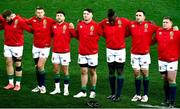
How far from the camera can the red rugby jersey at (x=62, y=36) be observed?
14539mm

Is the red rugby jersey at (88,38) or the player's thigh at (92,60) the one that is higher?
the red rugby jersey at (88,38)

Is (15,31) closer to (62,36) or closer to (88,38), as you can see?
(62,36)

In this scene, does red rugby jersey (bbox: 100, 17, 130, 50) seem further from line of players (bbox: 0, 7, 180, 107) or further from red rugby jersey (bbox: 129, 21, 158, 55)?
red rugby jersey (bbox: 129, 21, 158, 55)

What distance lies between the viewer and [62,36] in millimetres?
14570

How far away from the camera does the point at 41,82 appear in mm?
15008

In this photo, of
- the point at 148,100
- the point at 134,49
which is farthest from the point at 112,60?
the point at 148,100

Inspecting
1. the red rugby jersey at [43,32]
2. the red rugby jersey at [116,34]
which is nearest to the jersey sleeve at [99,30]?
the red rugby jersey at [116,34]

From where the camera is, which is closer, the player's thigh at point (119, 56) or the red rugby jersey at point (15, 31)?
the player's thigh at point (119, 56)

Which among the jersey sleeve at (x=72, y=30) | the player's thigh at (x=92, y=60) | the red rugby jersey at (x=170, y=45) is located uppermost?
the jersey sleeve at (x=72, y=30)

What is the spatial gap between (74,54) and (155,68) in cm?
356

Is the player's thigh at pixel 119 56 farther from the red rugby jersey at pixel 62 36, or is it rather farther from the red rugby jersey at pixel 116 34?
the red rugby jersey at pixel 62 36

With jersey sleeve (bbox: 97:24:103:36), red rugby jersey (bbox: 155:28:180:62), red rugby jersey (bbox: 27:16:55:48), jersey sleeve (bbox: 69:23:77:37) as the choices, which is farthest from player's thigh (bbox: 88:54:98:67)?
red rugby jersey (bbox: 155:28:180:62)

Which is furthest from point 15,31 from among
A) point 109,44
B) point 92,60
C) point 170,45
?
point 170,45

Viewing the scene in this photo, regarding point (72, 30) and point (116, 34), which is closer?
point (116, 34)
